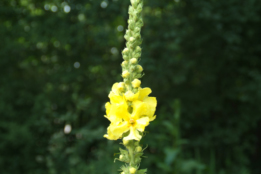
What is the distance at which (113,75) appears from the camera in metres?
6.13

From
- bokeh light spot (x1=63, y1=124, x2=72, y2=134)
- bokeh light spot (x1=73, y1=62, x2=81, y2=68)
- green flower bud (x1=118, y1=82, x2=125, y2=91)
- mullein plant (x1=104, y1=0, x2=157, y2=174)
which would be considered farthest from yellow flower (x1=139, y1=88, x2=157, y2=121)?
bokeh light spot (x1=73, y1=62, x2=81, y2=68)

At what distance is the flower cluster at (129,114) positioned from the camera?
4.92 ft

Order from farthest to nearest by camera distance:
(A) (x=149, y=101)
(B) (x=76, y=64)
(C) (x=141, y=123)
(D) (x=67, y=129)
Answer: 1. (B) (x=76, y=64)
2. (D) (x=67, y=129)
3. (A) (x=149, y=101)
4. (C) (x=141, y=123)

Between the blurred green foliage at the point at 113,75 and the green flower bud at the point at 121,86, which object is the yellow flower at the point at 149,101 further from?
the blurred green foliage at the point at 113,75

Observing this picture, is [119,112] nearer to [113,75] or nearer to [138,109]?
[138,109]

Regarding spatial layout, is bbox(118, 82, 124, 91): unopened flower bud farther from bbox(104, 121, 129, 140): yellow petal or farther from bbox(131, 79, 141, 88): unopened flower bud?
bbox(104, 121, 129, 140): yellow petal

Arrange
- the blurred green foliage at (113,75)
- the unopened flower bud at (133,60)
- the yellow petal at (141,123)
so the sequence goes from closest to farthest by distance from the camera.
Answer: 1. the yellow petal at (141,123)
2. the unopened flower bud at (133,60)
3. the blurred green foliage at (113,75)

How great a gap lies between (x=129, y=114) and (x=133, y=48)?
0.38m

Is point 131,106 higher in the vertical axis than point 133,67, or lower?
lower

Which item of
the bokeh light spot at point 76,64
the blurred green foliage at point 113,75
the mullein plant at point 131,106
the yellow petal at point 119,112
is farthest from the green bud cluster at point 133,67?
the bokeh light spot at point 76,64

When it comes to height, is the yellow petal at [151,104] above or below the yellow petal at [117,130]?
above

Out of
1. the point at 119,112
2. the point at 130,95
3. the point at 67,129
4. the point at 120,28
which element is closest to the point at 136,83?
the point at 130,95

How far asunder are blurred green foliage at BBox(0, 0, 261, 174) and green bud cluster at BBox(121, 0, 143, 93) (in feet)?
9.71

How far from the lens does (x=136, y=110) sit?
4.96 feet
